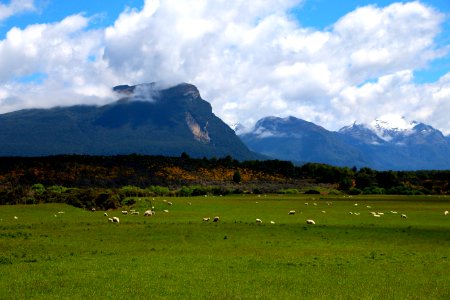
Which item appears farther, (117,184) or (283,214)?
(117,184)

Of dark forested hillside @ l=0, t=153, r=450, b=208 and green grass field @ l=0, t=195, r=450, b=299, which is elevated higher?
dark forested hillside @ l=0, t=153, r=450, b=208

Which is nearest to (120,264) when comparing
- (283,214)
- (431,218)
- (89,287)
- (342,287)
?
(89,287)

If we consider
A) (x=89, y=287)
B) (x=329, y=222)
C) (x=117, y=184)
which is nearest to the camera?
(x=89, y=287)

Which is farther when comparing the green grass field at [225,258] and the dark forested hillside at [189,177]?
the dark forested hillside at [189,177]

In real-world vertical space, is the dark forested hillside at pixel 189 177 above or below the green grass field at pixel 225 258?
above

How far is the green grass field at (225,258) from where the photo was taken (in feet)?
70.5

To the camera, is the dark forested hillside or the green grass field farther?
the dark forested hillside

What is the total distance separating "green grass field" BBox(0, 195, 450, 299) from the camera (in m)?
21.5

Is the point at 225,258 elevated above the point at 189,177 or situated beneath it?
situated beneath

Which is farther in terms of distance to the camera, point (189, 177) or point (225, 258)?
point (189, 177)

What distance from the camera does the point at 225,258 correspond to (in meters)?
29.5

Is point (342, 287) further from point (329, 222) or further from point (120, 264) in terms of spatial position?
point (329, 222)

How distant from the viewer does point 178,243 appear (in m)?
36.1

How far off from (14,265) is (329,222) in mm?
31673
